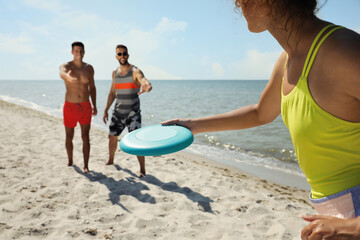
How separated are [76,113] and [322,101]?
493 cm

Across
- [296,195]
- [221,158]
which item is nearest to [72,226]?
[296,195]

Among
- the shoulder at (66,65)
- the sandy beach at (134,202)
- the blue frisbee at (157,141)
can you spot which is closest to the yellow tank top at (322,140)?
the blue frisbee at (157,141)

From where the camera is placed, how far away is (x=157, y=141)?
1332 mm

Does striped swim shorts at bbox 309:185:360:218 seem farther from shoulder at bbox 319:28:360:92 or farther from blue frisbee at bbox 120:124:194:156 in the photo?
blue frisbee at bbox 120:124:194:156

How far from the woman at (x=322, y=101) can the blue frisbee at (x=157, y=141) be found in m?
0.52

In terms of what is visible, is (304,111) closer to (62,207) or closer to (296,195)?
(62,207)

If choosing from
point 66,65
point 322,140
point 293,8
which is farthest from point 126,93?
point 322,140

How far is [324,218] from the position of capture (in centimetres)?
77

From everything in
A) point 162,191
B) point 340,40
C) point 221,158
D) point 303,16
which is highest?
point 303,16

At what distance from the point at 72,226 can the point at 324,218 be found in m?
3.02

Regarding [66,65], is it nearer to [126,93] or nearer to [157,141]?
[126,93]

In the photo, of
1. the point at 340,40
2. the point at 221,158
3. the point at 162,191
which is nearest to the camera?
the point at 340,40

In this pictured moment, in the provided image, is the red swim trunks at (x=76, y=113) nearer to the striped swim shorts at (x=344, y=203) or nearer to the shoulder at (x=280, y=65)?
the shoulder at (x=280, y=65)

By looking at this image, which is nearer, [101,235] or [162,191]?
[101,235]
